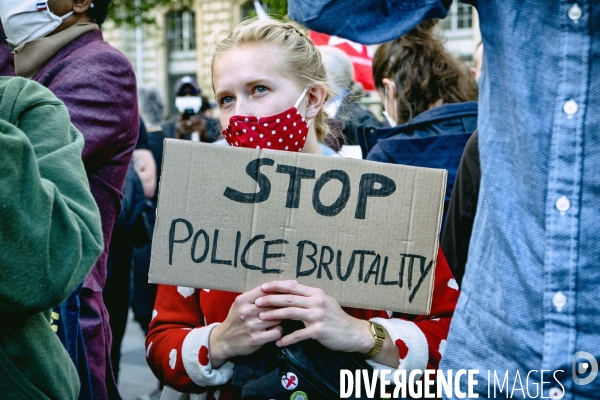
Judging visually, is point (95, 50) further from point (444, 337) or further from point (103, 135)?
point (444, 337)

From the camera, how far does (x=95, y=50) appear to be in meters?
2.67

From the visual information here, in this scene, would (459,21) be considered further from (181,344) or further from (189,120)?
(181,344)

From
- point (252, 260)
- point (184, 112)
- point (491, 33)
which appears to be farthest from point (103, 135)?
point (184, 112)

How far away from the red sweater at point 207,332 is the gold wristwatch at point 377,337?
18 mm

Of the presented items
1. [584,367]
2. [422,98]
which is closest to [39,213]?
[584,367]

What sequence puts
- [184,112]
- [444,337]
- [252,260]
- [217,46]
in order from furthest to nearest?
[184,112]
[217,46]
[444,337]
[252,260]

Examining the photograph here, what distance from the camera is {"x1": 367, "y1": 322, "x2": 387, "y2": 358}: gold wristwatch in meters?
1.91

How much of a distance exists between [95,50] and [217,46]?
52 cm

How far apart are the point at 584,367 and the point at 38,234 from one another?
0.98 metres

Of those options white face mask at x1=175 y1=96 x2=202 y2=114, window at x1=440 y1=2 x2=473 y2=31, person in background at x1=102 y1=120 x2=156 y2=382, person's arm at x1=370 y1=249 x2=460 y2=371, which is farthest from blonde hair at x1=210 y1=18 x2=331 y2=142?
window at x1=440 y1=2 x2=473 y2=31

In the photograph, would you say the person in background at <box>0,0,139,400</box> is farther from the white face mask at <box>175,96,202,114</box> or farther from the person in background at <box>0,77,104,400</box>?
the white face mask at <box>175,96,202,114</box>

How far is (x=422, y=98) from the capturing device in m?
3.55

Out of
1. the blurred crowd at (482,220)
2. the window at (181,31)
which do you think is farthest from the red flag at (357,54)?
the window at (181,31)

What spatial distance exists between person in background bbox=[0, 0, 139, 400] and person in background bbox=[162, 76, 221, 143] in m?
4.39
